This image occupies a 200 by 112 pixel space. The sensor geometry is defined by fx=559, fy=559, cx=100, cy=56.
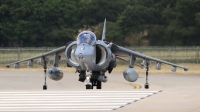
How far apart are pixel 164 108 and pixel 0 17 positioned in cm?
3596

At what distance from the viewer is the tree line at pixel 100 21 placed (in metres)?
42.2

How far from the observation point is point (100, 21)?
4894 cm

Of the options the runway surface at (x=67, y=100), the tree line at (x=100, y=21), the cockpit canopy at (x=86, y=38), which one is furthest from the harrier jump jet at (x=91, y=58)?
the tree line at (x=100, y=21)

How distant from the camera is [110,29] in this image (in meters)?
45.2

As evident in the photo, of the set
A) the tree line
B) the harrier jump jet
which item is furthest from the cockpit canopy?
the tree line

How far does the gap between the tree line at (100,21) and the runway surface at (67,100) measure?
1079 inches

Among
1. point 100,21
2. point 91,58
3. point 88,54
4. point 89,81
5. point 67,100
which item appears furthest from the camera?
point 100,21

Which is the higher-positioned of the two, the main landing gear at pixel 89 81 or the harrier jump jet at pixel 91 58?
the harrier jump jet at pixel 91 58

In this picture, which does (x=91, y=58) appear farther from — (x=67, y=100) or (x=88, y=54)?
(x=67, y=100)

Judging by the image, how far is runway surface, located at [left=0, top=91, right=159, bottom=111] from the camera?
12.2m

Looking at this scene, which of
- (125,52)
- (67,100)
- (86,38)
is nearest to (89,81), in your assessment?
(86,38)

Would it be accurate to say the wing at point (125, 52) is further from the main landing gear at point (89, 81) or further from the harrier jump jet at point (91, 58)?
the main landing gear at point (89, 81)

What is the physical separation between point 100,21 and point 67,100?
35944 mm

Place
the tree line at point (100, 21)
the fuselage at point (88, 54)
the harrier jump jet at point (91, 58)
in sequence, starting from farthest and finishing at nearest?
the tree line at point (100, 21) → the harrier jump jet at point (91, 58) → the fuselage at point (88, 54)
